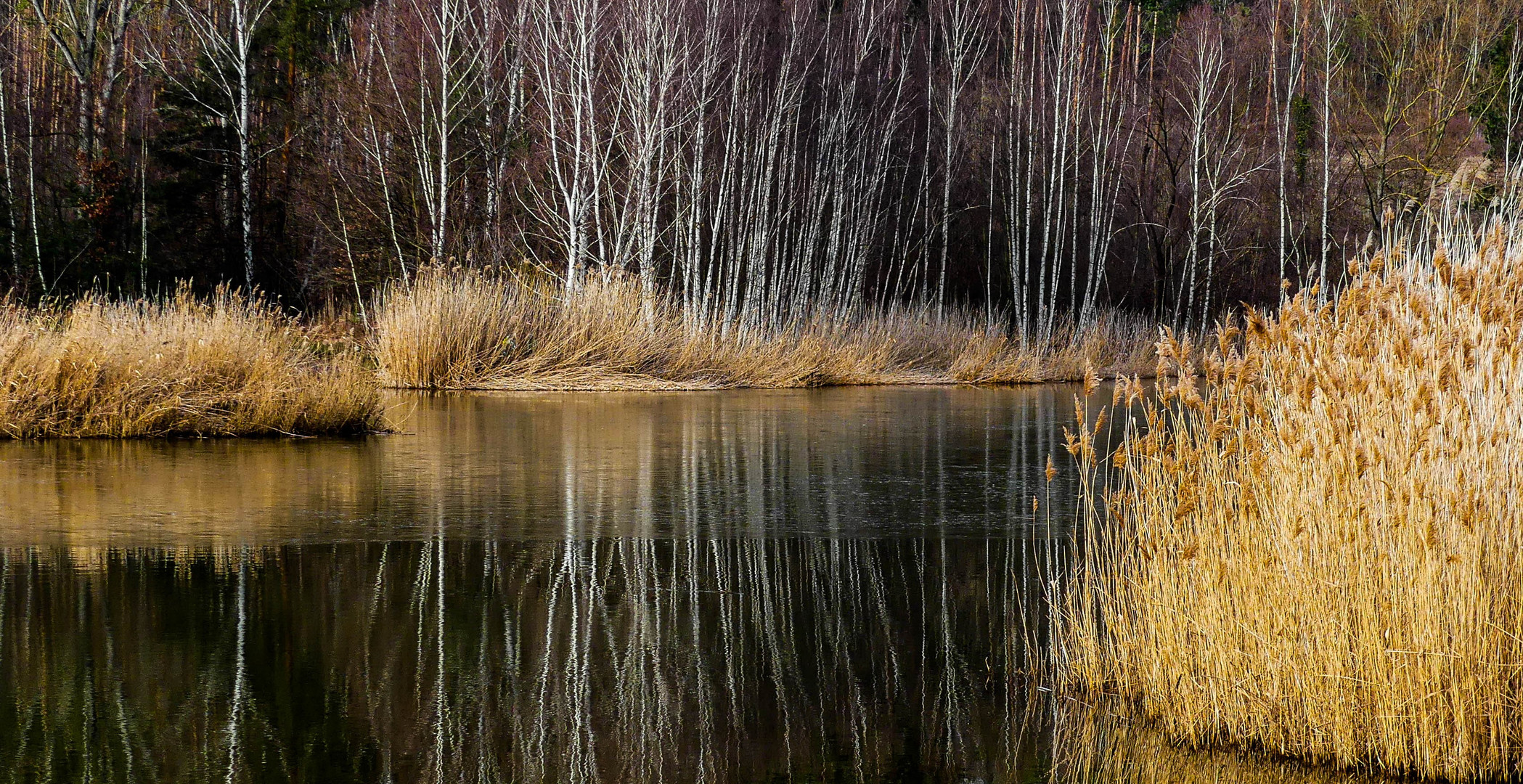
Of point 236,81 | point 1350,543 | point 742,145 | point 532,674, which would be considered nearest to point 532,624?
point 532,674

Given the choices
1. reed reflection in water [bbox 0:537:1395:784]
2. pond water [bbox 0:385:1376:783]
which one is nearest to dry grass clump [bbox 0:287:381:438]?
pond water [bbox 0:385:1376:783]

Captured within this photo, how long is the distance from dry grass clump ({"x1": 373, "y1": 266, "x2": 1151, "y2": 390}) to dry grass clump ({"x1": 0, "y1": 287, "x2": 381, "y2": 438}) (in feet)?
19.5

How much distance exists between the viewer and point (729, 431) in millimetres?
12922

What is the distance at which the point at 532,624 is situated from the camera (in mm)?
5230

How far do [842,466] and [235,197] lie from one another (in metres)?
23.9

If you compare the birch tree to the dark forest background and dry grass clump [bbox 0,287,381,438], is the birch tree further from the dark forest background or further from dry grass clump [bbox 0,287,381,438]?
dry grass clump [bbox 0,287,381,438]

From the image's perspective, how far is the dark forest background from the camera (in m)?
24.2

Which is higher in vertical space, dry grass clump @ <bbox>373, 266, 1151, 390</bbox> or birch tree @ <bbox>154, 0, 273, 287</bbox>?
birch tree @ <bbox>154, 0, 273, 287</bbox>

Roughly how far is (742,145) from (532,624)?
2252 cm

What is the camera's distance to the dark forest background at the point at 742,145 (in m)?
24.2

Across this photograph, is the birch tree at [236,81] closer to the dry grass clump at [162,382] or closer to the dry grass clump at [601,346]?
the dry grass clump at [601,346]

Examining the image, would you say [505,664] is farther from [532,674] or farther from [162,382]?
[162,382]

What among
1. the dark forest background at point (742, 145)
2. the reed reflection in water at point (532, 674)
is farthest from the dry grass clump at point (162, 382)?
the dark forest background at point (742, 145)

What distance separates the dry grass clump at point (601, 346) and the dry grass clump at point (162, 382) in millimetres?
5953
